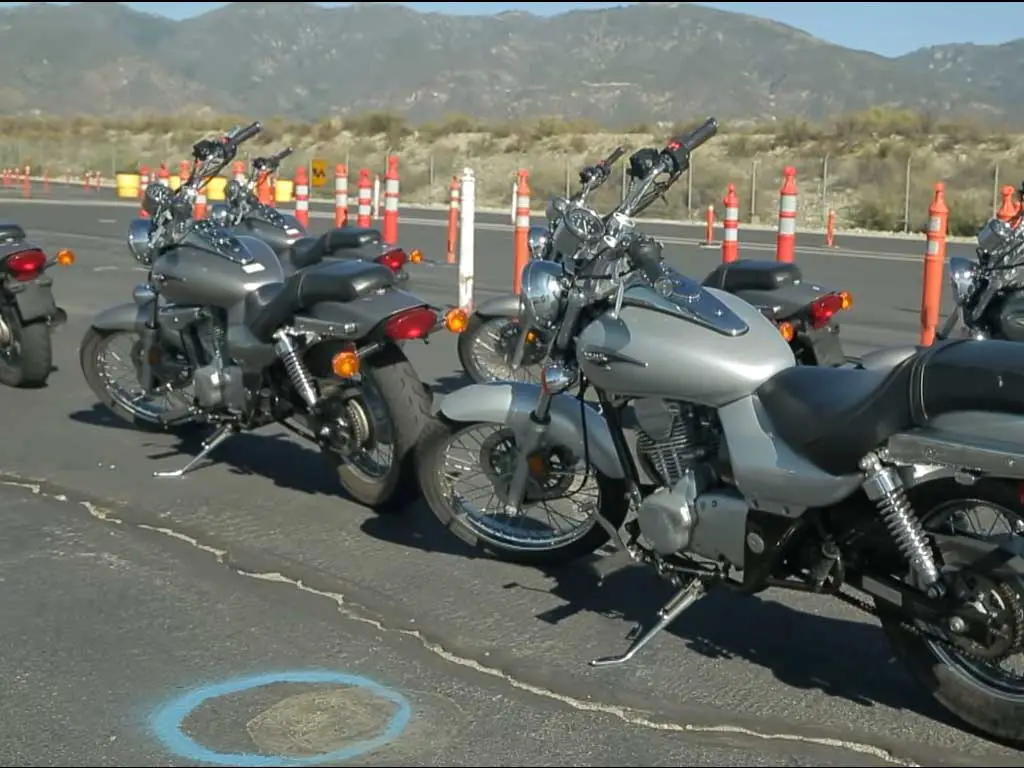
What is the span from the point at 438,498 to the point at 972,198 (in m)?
31.2

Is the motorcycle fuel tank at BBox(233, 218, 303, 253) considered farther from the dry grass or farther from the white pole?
the dry grass

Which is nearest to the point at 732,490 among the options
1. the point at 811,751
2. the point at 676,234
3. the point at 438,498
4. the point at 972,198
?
the point at 811,751

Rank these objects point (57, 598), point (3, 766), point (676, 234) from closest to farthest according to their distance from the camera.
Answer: point (3, 766)
point (57, 598)
point (676, 234)

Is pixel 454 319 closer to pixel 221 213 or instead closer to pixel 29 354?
pixel 29 354

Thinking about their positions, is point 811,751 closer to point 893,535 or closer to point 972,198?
point 893,535

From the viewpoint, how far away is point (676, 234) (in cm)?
2956

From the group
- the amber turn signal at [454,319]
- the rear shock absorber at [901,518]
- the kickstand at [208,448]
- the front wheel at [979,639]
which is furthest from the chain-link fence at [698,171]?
the rear shock absorber at [901,518]

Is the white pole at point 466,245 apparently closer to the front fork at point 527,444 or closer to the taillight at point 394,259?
the taillight at point 394,259

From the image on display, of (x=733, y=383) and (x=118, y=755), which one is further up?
(x=733, y=383)

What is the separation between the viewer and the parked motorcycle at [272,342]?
21.1 ft

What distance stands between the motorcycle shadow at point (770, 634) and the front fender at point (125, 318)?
3.31m

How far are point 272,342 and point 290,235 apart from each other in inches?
204

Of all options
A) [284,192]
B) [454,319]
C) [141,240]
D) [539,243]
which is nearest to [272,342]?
[454,319]

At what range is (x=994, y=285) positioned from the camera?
7484 millimetres
